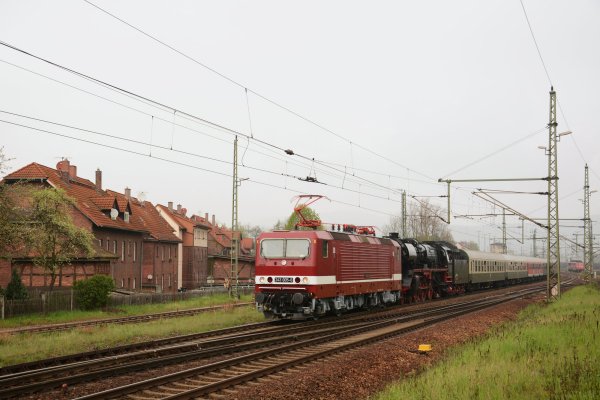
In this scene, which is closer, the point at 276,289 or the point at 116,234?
the point at 276,289

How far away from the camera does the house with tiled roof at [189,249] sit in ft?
221

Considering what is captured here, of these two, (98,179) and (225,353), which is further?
(98,179)

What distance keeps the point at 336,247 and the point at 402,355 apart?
739 centimetres

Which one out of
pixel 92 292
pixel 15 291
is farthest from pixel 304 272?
pixel 15 291

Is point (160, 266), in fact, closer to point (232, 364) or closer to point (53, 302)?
point (53, 302)

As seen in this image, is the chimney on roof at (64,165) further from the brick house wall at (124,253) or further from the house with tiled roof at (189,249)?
the house with tiled roof at (189,249)

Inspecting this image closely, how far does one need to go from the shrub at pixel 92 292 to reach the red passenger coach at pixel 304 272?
13112mm

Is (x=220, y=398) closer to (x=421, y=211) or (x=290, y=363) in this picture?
(x=290, y=363)

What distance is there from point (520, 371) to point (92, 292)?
2502cm

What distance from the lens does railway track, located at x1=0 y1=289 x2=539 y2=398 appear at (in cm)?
1013

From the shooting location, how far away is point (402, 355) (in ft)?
45.9

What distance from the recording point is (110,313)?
29016 mm

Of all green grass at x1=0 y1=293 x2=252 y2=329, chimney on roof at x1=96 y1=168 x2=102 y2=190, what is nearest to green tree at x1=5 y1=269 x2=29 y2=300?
green grass at x1=0 y1=293 x2=252 y2=329

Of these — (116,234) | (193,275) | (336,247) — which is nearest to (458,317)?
(336,247)
